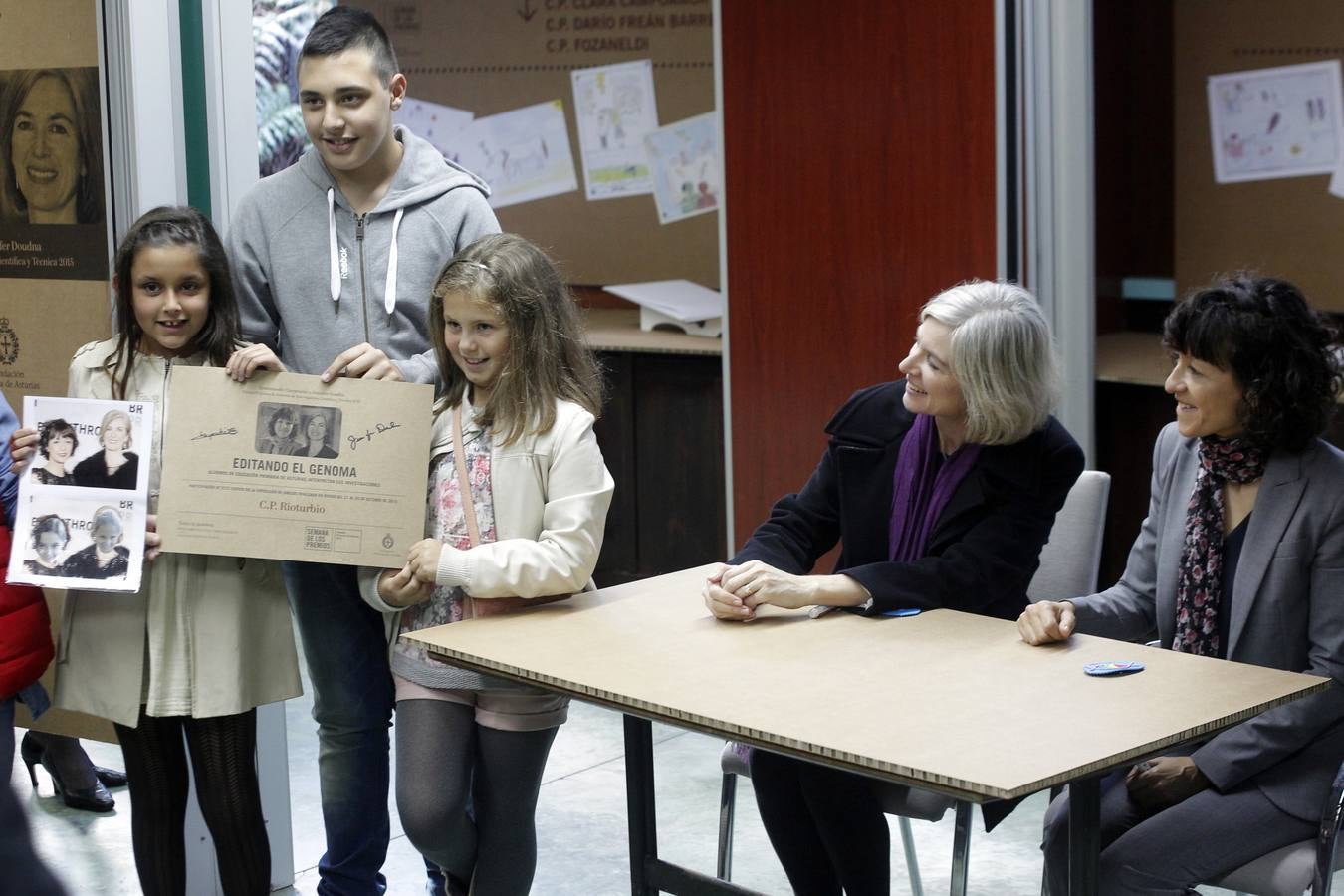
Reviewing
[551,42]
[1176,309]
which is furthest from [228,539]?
[551,42]

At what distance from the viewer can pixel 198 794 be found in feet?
8.77

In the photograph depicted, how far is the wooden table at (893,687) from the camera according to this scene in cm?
188

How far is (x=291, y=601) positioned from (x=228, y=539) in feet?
1.02

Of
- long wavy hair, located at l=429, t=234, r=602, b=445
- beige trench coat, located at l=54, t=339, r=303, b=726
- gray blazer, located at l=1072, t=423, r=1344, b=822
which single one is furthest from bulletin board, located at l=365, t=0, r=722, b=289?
gray blazer, located at l=1072, t=423, r=1344, b=822

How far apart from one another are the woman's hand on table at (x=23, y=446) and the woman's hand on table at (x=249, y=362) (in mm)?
312

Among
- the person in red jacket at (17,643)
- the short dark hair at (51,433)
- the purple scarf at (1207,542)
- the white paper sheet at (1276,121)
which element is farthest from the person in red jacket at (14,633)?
the white paper sheet at (1276,121)

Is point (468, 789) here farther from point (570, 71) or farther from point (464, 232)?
point (570, 71)

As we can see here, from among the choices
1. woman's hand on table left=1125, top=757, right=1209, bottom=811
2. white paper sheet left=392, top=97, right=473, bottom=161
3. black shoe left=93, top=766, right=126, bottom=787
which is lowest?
black shoe left=93, top=766, right=126, bottom=787

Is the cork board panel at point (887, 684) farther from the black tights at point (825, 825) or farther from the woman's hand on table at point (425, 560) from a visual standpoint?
the black tights at point (825, 825)

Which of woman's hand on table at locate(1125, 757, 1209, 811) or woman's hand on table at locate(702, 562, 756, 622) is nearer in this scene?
woman's hand on table at locate(1125, 757, 1209, 811)

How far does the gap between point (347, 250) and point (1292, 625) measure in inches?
62.4

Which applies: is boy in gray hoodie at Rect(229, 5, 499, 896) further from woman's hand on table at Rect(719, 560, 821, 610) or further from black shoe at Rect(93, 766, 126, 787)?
black shoe at Rect(93, 766, 126, 787)

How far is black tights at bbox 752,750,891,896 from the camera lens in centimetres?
247

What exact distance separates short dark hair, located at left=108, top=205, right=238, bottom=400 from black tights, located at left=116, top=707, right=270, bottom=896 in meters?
0.56
